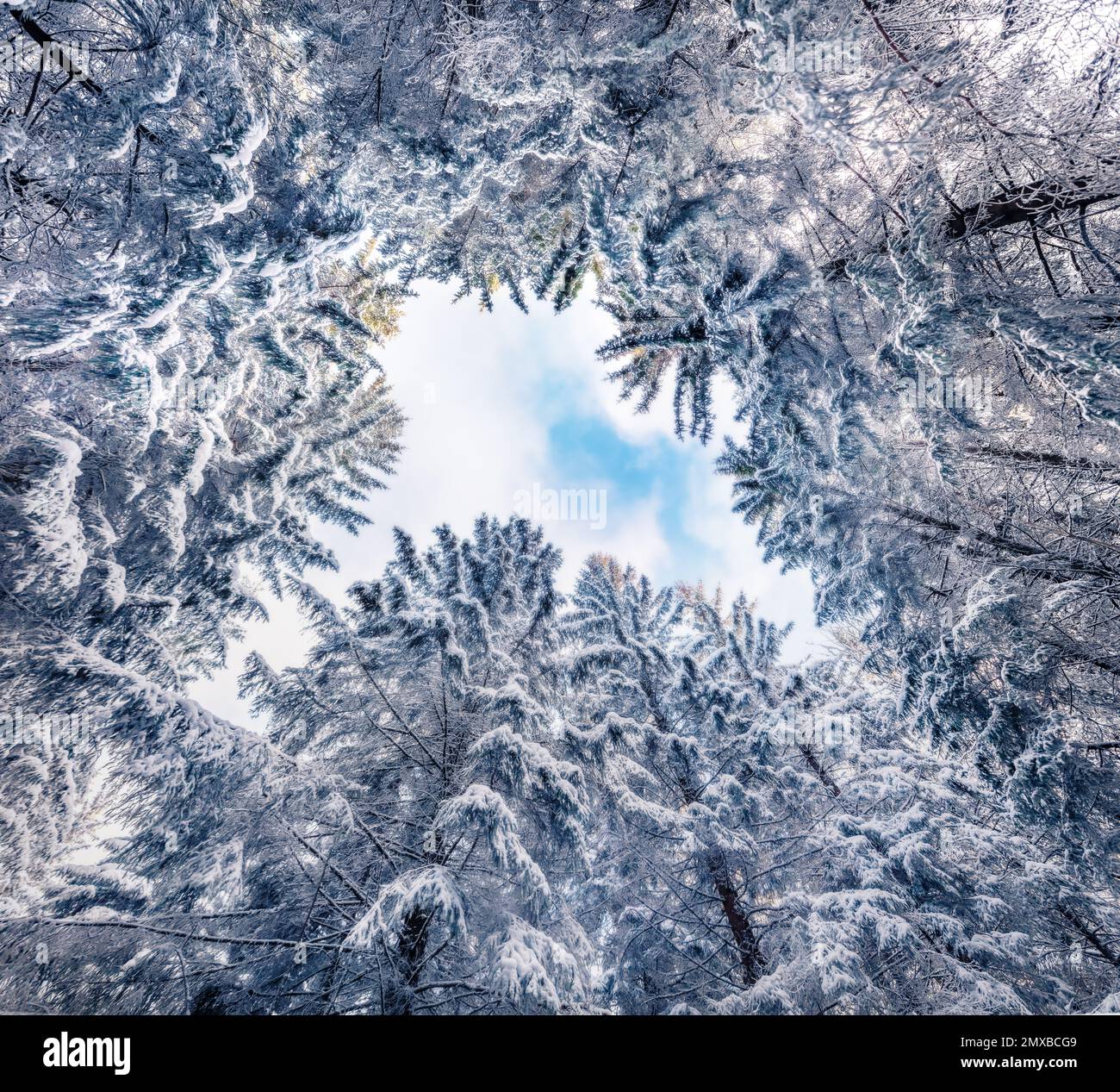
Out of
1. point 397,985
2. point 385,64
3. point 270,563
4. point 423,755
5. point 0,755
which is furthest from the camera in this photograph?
point 270,563

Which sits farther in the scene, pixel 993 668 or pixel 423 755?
pixel 423 755

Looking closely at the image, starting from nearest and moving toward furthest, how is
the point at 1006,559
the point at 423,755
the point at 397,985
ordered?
the point at 397,985 < the point at 1006,559 < the point at 423,755

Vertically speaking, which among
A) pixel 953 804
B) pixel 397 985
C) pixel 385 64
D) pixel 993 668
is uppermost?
pixel 385 64

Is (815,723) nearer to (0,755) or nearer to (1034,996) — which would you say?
(1034,996)

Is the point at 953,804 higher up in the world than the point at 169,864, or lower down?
lower down

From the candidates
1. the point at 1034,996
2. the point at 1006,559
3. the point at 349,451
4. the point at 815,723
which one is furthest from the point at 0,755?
the point at 1034,996
